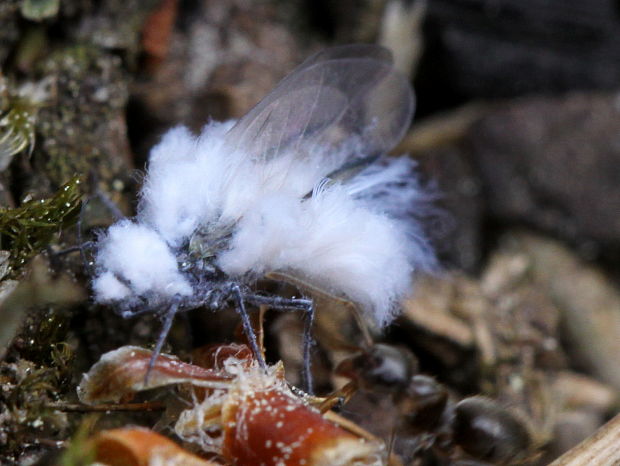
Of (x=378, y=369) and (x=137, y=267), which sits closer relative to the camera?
(x=137, y=267)

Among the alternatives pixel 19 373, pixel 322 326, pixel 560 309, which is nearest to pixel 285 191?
pixel 322 326

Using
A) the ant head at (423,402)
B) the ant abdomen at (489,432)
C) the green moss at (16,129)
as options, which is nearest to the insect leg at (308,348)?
the ant head at (423,402)

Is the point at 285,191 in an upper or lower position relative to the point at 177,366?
upper

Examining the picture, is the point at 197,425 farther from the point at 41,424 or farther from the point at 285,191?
the point at 285,191

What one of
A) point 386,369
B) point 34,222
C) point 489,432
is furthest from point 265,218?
point 489,432

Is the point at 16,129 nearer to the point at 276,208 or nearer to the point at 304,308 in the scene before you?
the point at 276,208

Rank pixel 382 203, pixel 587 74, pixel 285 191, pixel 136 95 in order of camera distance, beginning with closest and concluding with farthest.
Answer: pixel 285 191 → pixel 382 203 → pixel 136 95 → pixel 587 74
